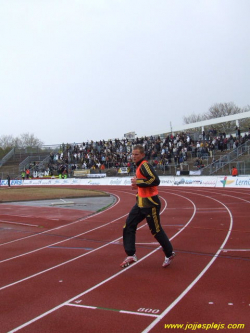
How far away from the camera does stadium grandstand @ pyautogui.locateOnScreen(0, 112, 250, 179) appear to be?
Result: 29781 mm

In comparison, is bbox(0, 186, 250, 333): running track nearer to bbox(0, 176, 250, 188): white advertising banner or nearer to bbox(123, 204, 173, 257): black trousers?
bbox(123, 204, 173, 257): black trousers

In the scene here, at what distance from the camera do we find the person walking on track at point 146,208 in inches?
229

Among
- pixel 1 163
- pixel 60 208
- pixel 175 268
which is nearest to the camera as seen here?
pixel 175 268

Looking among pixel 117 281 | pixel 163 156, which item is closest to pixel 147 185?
pixel 117 281

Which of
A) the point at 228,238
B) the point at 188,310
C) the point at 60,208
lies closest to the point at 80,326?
the point at 188,310

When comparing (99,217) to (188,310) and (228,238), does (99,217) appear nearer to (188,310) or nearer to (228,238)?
(228,238)

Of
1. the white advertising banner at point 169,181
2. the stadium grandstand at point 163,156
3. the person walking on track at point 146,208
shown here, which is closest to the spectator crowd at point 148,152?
the stadium grandstand at point 163,156

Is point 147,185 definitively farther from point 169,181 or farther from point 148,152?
point 148,152

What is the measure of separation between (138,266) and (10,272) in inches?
91.5

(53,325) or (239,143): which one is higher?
(239,143)

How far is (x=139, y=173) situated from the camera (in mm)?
5938

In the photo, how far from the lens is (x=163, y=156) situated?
114 ft

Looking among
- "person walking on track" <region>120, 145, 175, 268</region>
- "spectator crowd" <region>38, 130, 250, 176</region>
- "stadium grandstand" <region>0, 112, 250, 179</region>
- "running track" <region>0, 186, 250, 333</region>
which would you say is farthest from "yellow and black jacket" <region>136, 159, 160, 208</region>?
"spectator crowd" <region>38, 130, 250, 176</region>

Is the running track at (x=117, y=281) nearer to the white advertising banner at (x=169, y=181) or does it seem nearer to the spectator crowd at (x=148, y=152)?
the white advertising banner at (x=169, y=181)
